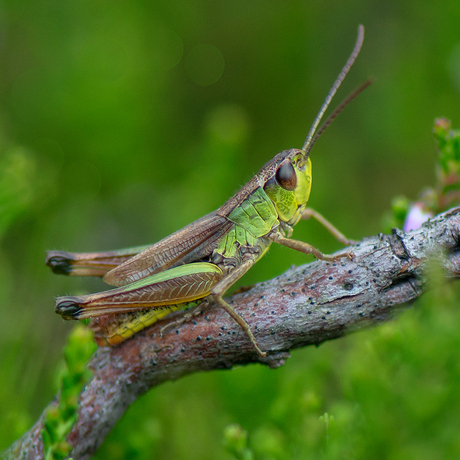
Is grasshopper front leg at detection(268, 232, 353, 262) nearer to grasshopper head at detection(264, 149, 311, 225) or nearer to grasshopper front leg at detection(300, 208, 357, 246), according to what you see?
grasshopper head at detection(264, 149, 311, 225)

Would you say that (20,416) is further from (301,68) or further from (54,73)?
(301,68)

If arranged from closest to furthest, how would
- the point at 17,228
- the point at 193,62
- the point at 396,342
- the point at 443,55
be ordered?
the point at 396,342
the point at 17,228
the point at 443,55
the point at 193,62

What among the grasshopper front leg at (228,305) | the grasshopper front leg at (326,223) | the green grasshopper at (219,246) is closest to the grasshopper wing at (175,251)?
the green grasshopper at (219,246)

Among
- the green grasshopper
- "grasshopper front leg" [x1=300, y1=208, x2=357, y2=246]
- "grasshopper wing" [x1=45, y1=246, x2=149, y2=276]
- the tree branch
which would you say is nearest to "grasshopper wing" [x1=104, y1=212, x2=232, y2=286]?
the green grasshopper

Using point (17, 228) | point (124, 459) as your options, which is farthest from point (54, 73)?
point (124, 459)

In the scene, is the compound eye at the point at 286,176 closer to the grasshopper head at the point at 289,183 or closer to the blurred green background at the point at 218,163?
the grasshopper head at the point at 289,183
